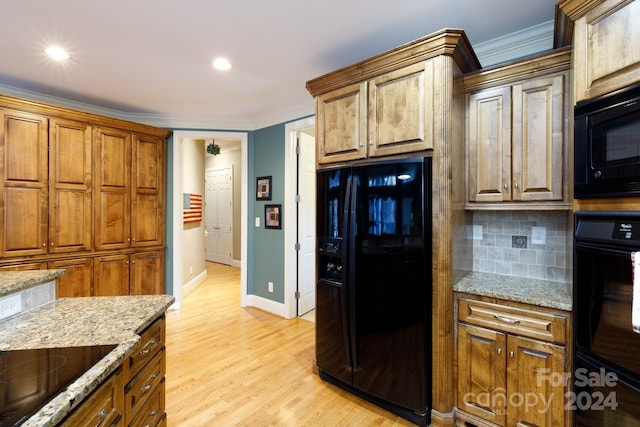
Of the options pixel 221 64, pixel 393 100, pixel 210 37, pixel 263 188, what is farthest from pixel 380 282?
pixel 263 188

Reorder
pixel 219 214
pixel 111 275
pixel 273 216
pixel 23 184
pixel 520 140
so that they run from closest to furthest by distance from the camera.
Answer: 1. pixel 520 140
2. pixel 23 184
3. pixel 111 275
4. pixel 273 216
5. pixel 219 214

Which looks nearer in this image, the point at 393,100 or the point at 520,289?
the point at 520,289

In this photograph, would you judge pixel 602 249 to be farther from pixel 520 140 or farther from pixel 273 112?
pixel 273 112

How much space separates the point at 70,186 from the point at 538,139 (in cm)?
405

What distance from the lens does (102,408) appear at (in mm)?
963

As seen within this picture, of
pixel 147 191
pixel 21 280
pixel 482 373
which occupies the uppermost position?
pixel 147 191

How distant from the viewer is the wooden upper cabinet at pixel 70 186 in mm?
2930

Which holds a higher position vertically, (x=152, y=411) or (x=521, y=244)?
(x=521, y=244)

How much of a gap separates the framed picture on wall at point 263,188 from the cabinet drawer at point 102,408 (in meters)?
2.89

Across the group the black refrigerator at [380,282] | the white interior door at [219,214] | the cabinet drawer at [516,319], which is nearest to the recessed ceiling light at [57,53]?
the black refrigerator at [380,282]

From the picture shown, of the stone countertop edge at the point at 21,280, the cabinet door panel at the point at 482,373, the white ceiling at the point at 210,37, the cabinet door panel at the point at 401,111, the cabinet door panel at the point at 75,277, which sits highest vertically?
the white ceiling at the point at 210,37

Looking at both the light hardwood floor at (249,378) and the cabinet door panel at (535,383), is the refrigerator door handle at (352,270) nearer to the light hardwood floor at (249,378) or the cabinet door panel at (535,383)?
the light hardwood floor at (249,378)

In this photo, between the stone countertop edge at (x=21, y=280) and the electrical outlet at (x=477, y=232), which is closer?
the stone countertop edge at (x=21, y=280)

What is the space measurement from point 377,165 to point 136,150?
3022mm
